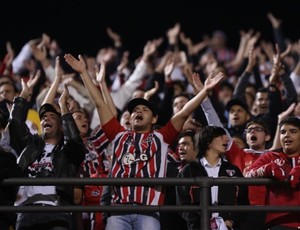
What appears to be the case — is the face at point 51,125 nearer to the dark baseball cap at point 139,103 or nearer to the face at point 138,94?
the dark baseball cap at point 139,103

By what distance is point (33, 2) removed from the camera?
17531 mm

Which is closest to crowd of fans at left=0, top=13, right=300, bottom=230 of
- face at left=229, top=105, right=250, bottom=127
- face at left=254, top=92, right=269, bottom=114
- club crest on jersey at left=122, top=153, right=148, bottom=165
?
club crest on jersey at left=122, top=153, right=148, bottom=165

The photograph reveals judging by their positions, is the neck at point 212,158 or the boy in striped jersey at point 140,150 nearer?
the boy in striped jersey at point 140,150

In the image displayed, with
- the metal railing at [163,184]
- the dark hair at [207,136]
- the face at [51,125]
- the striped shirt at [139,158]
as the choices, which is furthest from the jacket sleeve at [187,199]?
the face at [51,125]

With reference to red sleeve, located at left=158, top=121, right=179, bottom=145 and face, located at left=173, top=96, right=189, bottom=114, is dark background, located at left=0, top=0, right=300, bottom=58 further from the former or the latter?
red sleeve, located at left=158, top=121, right=179, bottom=145

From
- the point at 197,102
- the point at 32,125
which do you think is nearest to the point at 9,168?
the point at 197,102

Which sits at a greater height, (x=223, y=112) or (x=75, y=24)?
(x=75, y=24)

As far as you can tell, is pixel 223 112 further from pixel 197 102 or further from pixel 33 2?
pixel 33 2

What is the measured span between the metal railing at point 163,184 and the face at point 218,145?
1057 millimetres

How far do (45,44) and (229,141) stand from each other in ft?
14.8

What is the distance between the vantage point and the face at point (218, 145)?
820 cm

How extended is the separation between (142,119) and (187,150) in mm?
604

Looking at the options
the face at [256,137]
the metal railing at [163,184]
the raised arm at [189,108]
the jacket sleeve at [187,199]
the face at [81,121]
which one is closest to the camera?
the metal railing at [163,184]

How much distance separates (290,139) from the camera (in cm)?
794
